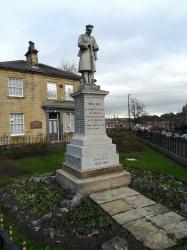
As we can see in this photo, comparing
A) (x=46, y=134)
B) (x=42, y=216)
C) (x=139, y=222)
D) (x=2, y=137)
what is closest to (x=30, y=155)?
(x=2, y=137)

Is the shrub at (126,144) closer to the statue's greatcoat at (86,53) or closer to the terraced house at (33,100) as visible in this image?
the terraced house at (33,100)

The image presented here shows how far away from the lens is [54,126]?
1127 inches

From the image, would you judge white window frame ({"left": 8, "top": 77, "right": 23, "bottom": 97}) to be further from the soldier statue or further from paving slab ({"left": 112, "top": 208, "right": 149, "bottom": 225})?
paving slab ({"left": 112, "top": 208, "right": 149, "bottom": 225})

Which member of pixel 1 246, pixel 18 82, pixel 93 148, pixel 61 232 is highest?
pixel 18 82

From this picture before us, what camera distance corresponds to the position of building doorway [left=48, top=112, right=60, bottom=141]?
28.2m

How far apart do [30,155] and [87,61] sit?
11035 millimetres

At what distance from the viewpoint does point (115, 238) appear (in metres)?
4.87

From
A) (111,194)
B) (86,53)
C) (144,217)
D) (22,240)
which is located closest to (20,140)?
(86,53)

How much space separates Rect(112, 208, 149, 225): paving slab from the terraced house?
2042cm

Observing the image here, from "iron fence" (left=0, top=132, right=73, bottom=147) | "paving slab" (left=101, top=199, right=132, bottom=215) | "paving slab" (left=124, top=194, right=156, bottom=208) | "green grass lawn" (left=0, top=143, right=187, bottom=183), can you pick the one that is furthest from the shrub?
"paving slab" (left=101, top=199, right=132, bottom=215)

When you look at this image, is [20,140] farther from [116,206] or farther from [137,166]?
[116,206]

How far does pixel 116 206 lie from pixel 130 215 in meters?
0.57

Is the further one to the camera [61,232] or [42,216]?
[42,216]

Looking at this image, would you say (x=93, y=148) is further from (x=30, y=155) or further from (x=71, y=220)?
(x=30, y=155)
